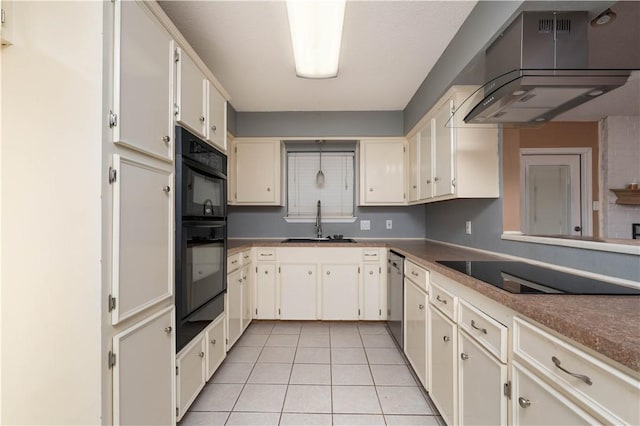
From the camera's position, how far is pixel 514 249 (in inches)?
69.4

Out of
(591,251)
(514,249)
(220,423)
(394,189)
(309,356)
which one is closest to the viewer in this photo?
(591,251)

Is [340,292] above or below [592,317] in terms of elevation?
below

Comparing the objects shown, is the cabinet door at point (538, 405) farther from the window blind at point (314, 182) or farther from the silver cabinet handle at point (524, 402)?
the window blind at point (314, 182)

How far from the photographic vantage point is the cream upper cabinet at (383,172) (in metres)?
3.25

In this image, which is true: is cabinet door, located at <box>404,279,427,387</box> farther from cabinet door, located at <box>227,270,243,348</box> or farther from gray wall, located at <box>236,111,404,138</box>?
gray wall, located at <box>236,111,404,138</box>

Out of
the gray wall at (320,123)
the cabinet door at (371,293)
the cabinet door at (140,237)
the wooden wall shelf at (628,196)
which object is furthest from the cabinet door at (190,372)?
the wooden wall shelf at (628,196)

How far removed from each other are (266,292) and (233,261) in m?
0.75

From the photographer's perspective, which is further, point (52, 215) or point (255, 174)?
point (255, 174)

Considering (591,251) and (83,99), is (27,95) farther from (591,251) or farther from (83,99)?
(591,251)

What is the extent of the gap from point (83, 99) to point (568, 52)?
1967 mm

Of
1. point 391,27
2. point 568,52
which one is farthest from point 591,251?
point 391,27

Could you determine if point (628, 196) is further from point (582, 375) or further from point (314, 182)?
point (314, 182)

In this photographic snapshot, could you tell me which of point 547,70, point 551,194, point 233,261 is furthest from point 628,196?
point 233,261

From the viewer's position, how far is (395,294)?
255cm
